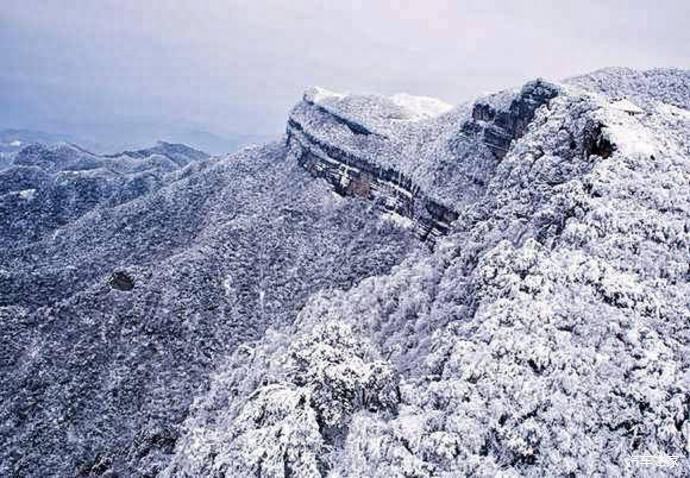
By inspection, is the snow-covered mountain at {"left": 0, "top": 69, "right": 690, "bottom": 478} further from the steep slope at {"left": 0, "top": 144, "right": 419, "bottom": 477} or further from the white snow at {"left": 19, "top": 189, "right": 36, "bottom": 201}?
the white snow at {"left": 19, "top": 189, "right": 36, "bottom": 201}

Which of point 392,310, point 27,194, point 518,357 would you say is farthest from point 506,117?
point 27,194

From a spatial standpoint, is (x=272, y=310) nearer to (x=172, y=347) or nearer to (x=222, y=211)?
(x=172, y=347)

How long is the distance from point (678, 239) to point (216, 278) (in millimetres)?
48215

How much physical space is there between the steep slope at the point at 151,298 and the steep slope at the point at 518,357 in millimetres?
14918

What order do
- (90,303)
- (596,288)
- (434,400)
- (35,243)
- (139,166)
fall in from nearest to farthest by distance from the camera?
(434,400)
(596,288)
(90,303)
(35,243)
(139,166)

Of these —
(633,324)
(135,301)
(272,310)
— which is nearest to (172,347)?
(135,301)

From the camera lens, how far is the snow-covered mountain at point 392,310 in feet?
72.9

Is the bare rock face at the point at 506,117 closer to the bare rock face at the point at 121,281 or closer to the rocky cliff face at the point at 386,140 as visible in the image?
the rocky cliff face at the point at 386,140

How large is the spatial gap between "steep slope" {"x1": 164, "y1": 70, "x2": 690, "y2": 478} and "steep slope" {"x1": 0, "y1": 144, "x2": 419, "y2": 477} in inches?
587

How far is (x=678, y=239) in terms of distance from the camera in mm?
29406

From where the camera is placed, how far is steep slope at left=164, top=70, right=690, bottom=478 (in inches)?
837

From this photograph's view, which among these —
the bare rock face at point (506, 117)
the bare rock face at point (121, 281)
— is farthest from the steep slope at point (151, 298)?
the bare rock face at point (506, 117)

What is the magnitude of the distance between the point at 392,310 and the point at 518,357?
561 inches

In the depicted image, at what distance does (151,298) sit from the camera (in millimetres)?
60875
